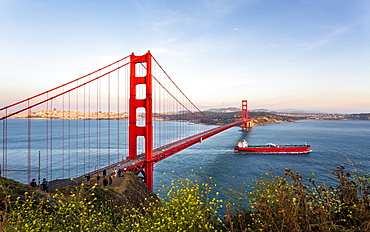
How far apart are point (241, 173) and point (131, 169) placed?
1922 centimetres

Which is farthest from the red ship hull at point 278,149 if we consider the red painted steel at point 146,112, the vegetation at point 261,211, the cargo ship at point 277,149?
the vegetation at point 261,211

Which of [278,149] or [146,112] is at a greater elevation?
[146,112]

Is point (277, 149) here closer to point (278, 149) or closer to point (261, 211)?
point (278, 149)

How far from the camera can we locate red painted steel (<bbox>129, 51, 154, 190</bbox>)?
24.2m

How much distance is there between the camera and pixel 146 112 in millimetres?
24656

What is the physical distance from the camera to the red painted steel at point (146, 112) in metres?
24.2

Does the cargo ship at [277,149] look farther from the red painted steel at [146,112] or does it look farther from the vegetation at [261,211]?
the vegetation at [261,211]

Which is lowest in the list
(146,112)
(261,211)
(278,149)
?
(278,149)

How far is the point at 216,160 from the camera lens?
4500cm

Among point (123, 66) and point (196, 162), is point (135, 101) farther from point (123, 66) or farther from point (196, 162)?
point (196, 162)

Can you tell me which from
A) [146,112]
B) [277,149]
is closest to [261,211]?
[146,112]

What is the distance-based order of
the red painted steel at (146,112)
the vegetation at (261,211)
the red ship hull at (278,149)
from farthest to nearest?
1. the red ship hull at (278,149)
2. the red painted steel at (146,112)
3. the vegetation at (261,211)

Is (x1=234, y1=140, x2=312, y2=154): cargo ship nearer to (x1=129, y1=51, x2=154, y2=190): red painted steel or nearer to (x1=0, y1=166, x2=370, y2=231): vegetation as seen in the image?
(x1=129, y1=51, x2=154, y2=190): red painted steel

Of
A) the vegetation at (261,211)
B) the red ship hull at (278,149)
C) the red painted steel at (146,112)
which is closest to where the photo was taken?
the vegetation at (261,211)
